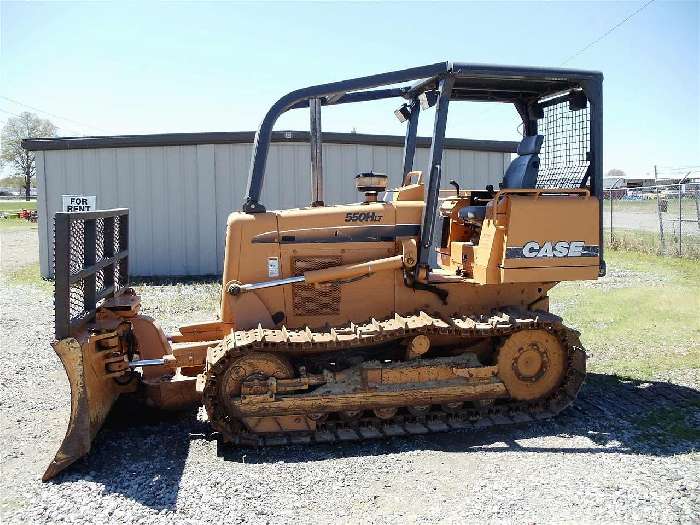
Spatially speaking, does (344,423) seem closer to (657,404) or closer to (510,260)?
(510,260)

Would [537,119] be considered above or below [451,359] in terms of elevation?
above

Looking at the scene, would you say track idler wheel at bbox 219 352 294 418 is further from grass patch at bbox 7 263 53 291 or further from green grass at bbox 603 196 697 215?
green grass at bbox 603 196 697 215

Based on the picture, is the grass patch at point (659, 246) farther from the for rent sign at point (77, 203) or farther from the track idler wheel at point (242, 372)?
the for rent sign at point (77, 203)

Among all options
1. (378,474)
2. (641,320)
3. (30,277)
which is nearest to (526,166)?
(378,474)

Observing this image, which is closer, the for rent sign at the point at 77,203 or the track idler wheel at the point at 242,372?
the track idler wheel at the point at 242,372

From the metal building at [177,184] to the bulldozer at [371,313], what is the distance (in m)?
9.73

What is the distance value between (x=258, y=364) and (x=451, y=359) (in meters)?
1.79

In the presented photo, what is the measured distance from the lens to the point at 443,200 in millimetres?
7535

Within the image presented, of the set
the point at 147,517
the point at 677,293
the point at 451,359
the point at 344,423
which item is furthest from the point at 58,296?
the point at 677,293

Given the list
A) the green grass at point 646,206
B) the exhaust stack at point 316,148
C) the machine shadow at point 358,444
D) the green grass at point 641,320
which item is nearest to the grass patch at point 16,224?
the green grass at point 641,320

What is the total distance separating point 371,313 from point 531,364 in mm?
1594

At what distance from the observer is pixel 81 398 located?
504 centimetres

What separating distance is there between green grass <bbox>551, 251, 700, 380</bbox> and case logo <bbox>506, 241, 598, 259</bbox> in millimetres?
2144

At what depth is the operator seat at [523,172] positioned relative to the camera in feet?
20.5
